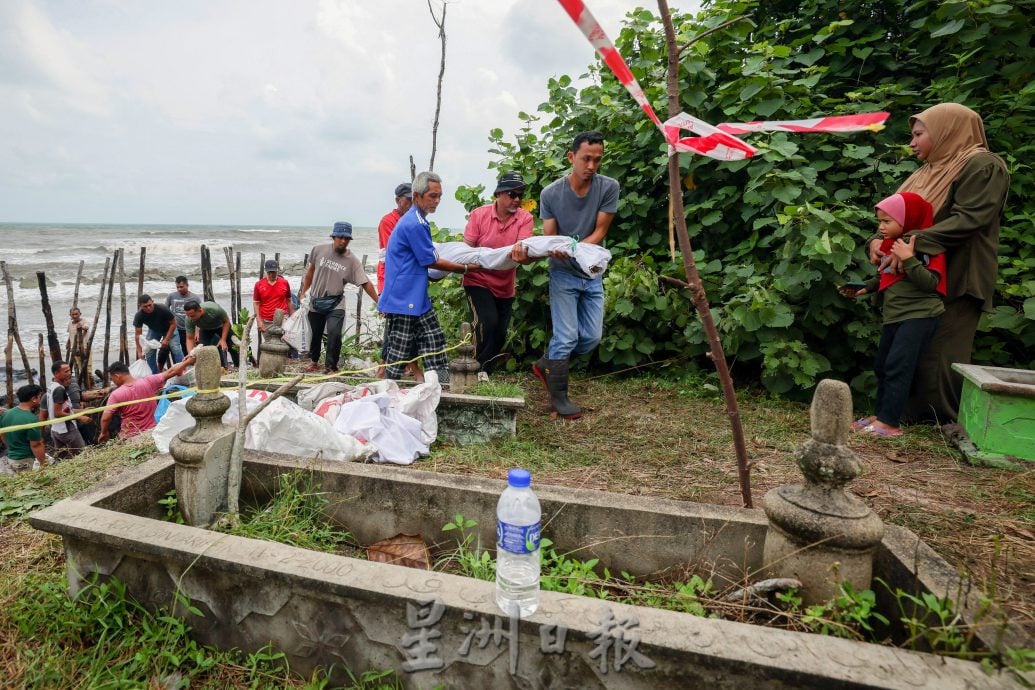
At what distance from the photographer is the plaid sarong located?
14.6 feet

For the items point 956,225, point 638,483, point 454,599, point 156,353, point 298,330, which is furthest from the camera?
point 156,353

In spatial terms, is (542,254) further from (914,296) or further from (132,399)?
(132,399)

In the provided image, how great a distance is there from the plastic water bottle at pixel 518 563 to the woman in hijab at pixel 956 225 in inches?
122

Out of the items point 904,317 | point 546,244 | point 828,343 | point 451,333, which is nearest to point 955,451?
point 904,317

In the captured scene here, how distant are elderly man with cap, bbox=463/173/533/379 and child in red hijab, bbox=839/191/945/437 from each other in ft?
8.45

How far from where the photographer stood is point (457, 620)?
1490mm

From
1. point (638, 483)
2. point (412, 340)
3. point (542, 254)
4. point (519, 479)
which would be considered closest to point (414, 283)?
point (412, 340)

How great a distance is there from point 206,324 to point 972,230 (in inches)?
329

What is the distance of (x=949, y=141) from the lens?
3371 millimetres

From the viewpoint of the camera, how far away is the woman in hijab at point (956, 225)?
323 cm

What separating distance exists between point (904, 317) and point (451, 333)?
3.99m

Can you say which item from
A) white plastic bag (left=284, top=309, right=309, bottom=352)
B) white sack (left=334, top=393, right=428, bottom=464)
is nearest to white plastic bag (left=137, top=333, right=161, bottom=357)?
white plastic bag (left=284, top=309, right=309, bottom=352)

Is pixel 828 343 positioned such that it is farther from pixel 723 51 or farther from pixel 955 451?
pixel 723 51

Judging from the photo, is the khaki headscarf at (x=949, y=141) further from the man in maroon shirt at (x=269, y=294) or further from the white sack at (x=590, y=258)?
the man in maroon shirt at (x=269, y=294)
